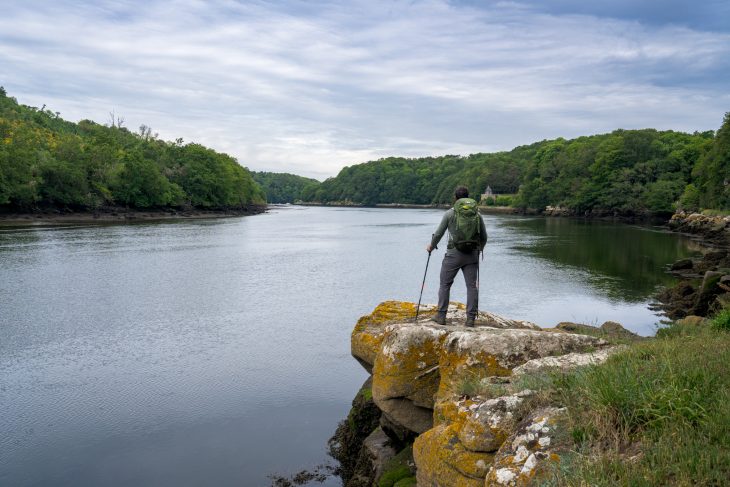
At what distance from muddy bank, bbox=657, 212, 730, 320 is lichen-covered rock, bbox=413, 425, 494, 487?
14235 mm

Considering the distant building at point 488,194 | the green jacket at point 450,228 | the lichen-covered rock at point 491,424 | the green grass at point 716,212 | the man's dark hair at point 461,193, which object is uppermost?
the distant building at point 488,194

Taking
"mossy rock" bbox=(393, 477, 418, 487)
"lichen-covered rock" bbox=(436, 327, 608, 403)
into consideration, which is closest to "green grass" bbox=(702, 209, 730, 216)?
"lichen-covered rock" bbox=(436, 327, 608, 403)

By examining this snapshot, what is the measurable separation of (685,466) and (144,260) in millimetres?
37506

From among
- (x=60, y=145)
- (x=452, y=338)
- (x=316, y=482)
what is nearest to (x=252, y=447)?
(x=316, y=482)

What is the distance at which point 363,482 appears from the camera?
9.33 metres

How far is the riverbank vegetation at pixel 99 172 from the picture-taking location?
74.8 m

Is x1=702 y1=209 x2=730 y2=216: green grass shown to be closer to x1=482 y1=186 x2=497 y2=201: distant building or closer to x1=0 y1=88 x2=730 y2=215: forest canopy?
x1=0 y1=88 x2=730 y2=215: forest canopy

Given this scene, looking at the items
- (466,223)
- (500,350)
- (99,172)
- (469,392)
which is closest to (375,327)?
(466,223)

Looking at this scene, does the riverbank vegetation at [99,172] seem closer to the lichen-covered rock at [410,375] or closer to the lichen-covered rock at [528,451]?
the lichen-covered rock at [410,375]

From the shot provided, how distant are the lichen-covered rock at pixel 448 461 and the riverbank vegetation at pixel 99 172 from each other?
3048 inches

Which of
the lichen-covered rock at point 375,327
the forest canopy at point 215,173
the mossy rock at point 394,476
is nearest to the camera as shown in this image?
the mossy rock at point 394,476

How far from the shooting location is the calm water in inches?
420

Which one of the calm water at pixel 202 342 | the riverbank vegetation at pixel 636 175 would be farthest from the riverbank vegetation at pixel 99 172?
the riverbank vegetation at pixel 636 175

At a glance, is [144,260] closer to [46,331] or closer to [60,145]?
[46,331]
